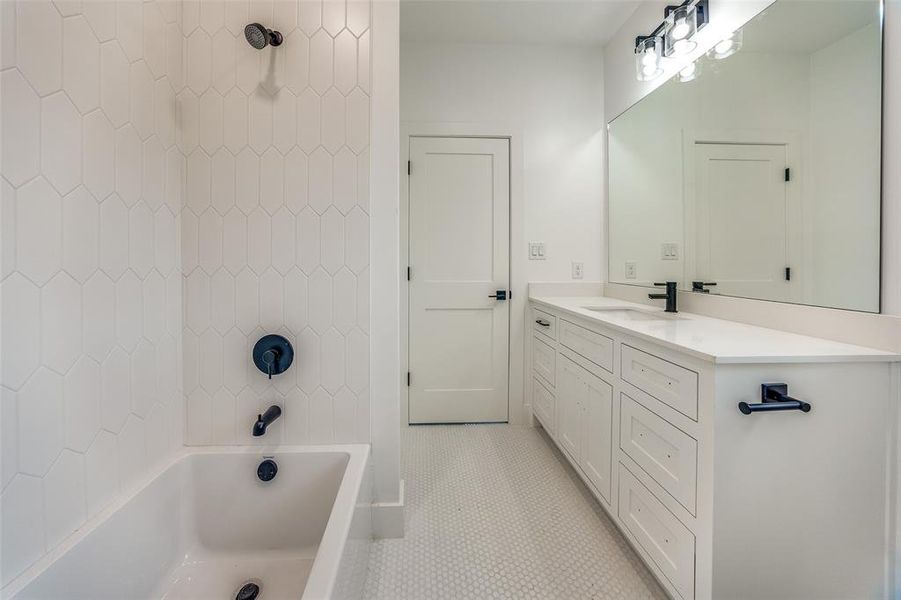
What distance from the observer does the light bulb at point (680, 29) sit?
177 cm

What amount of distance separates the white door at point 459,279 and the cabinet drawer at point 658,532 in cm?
131

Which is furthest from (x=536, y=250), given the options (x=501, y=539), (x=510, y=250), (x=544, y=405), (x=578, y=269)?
(x=501, y=539)

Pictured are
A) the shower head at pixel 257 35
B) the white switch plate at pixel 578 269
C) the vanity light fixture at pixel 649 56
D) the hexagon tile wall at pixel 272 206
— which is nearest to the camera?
the shower head at pixel 257 35

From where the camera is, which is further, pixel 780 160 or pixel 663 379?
pixel 780 160

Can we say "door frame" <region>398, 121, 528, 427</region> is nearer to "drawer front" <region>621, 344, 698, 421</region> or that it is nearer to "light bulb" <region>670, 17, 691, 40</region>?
"light bulb" <region>670, 17, 691, 40</region>

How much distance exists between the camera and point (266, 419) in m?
1.29

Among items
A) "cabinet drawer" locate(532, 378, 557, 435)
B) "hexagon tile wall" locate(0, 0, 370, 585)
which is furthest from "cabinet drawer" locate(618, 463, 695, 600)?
"hexagon tile wall" locate(0, 0, 370, 585)

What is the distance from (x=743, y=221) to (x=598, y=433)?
3.36 ft

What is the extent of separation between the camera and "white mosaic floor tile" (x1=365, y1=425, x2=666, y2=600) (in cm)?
127

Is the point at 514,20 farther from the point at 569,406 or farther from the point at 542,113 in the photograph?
the point at 569,406

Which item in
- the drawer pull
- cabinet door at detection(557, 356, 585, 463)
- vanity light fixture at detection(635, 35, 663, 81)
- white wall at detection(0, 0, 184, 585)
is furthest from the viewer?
vanity light fixture at detection(635, 35, 663, 81)

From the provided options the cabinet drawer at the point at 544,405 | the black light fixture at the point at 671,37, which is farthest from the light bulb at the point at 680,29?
the cabinet drawer at the point at 544,405

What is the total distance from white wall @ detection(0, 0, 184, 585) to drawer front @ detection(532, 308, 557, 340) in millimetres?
1734

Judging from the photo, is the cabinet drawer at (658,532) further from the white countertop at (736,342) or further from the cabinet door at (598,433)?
the white countertop at (736,342)
